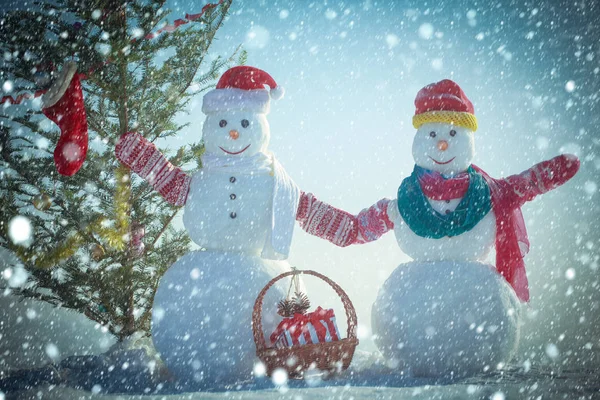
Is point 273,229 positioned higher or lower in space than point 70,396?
higher

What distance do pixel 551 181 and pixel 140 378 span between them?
260 centimetres

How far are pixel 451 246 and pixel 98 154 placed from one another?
94.9 inches

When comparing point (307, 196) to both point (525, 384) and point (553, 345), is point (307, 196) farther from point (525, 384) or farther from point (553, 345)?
point (553, 345)

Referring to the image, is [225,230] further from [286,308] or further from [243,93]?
[243,93]

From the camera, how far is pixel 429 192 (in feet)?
9.64

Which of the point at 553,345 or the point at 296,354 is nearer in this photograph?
the point at 296,354

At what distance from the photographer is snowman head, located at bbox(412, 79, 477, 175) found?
2.97 m

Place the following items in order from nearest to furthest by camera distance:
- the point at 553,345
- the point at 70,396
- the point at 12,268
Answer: the point at 70,396 < the point at 12,268 < the point at 553,345

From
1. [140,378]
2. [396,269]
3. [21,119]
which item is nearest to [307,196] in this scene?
[396,269]

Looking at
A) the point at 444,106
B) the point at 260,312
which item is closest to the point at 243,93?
the point at 444,106

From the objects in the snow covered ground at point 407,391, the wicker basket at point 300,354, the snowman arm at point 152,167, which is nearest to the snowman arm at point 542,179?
the snow covered ground at point 407,391

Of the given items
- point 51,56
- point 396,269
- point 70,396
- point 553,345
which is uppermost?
point 51,56

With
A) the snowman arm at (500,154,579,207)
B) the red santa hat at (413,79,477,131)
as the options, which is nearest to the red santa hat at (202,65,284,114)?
the red santa hat at (413,79,477,131)

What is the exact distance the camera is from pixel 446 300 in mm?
2721
